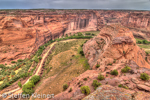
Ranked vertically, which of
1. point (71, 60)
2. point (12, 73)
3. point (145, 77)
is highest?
point (145, 77)

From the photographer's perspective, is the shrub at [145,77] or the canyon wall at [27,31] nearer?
the shrub at [145,77]

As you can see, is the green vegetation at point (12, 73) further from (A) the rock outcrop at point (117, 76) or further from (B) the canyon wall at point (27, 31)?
(A) the rock outcrop at point (117, 76)

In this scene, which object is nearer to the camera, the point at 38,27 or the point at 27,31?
the point at 27,31

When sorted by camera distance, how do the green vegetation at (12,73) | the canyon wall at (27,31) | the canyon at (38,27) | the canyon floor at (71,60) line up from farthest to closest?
1. the canyon at (38,27)
2. the canyon wall at (27,31)
3. the green vegetation at (12,73)
4. the canyon floor at (71,60)

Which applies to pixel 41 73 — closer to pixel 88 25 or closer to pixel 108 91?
pixel 108 91

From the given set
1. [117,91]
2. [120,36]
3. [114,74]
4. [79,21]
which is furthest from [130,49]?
[79,21]

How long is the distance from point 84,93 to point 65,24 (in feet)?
182

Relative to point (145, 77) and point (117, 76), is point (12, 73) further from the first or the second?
point (145, 77)

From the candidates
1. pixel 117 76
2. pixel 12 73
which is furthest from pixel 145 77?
pixel 12 73

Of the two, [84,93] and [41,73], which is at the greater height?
[84,93]

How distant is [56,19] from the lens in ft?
181

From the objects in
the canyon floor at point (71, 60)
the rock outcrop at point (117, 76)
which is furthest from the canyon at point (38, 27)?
the rock outcrop at point (117, 76)

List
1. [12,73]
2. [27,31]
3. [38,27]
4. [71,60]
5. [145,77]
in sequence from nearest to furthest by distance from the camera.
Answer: [145,77], [12,73], [71,60], [27,31], [38,27]

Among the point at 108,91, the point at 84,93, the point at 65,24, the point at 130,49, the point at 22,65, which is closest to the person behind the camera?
the point at 108,91
